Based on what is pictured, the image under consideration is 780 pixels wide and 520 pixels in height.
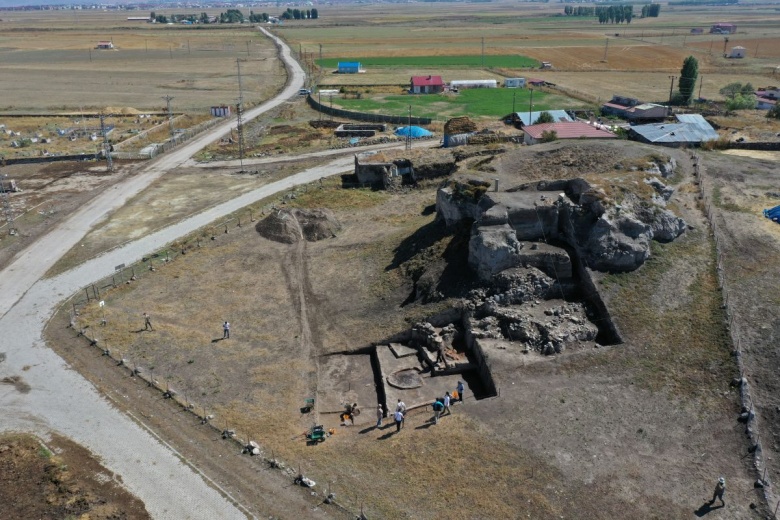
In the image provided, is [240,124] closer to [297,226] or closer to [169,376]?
[297,226]

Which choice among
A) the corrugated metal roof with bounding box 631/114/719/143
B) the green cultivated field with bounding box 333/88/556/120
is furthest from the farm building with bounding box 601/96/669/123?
the corrugated metal roof with bounding box 631/114/719/143

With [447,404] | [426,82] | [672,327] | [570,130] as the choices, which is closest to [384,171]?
[570,130]

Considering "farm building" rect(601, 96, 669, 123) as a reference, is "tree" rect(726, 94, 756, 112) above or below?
above

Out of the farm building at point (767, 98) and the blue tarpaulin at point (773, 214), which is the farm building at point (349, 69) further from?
the blue tarpaulin at point (773, 214)

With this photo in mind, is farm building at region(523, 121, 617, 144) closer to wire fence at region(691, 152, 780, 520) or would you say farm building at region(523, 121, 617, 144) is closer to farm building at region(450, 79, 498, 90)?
wire fence at region(691, 152, 780, 520)

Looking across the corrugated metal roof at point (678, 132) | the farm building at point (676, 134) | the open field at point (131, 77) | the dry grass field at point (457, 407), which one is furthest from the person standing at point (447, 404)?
the open field at point (131, 77)

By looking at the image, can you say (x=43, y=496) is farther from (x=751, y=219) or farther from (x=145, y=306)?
(x=751, y=219)

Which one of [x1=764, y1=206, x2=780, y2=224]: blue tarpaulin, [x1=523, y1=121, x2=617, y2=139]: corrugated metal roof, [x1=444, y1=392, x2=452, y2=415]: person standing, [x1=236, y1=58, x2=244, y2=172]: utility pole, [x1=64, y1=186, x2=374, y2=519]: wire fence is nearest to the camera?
[x1=64, y1=186, x2=374, y2=519]: wire fence
